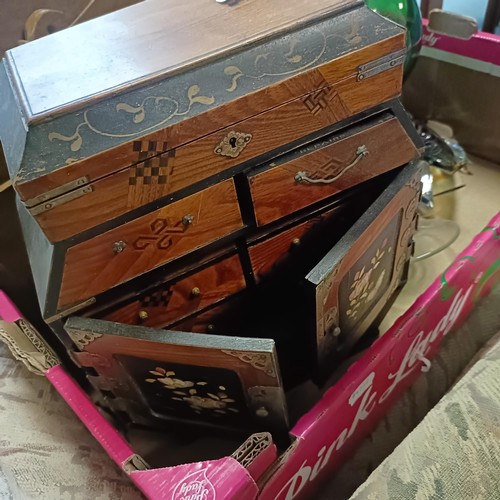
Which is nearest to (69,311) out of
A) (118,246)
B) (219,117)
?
(118,246)

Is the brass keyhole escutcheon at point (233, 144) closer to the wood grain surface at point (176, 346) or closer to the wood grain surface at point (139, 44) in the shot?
the wood grain surface at point (139, 44)

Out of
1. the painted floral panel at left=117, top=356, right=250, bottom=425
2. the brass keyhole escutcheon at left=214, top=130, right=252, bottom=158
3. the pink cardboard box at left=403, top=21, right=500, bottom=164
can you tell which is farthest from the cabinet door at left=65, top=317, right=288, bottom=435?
the pink cardboard box at left=403, top=21, right=500, bottom=164

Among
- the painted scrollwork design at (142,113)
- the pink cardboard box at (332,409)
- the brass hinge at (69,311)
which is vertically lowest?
the pink cardboard box at (332,409)

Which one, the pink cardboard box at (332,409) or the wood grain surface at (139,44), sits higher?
the wood grain surface at (139,44)

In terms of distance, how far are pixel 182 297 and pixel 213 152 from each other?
0.77ft

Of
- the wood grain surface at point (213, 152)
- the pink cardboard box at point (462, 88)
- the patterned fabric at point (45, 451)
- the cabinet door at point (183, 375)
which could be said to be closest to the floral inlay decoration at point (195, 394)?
the cabinet door at point (183, 375)

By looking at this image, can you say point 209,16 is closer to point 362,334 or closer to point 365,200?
point 365,200

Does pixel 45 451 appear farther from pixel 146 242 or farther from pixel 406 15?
pixel 406 15

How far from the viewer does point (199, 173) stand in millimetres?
704

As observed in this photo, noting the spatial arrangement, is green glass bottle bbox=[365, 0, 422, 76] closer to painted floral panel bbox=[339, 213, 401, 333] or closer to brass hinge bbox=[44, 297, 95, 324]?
painted floral panel bbox=[339, 213, 401, 333]

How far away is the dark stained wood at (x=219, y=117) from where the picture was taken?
62 centimetres

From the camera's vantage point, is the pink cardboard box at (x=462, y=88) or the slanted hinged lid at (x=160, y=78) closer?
the slanted hinged lid at (x=160, y=78)

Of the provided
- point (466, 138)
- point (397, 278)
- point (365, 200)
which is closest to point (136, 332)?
point (365, 200)

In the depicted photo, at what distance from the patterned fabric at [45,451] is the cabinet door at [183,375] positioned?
0.28 ft
